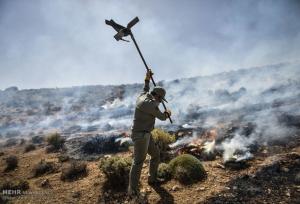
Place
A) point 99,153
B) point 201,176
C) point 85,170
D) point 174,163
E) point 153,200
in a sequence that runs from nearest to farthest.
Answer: point 153,200 < point 201,176 < point 174,163 < point 85,170 < point 99,153

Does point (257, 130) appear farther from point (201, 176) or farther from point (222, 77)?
point (222, 77)

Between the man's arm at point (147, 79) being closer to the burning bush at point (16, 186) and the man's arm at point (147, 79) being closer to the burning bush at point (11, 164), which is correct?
the burning bush at point (16, 186)

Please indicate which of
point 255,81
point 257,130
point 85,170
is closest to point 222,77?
point 255,81

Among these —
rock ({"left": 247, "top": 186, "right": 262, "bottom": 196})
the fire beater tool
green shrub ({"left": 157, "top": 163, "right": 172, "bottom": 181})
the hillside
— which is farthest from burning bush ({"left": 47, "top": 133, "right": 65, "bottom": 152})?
rock ({"left": 247, "top": 186, "right": 262, "bottom": 196})

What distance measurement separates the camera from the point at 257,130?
895 cm

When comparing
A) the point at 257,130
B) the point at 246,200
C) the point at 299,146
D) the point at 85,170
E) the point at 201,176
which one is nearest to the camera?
the point at 246,200

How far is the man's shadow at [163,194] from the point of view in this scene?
16.1 feet

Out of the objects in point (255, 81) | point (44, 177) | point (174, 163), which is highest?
point (255, 81)

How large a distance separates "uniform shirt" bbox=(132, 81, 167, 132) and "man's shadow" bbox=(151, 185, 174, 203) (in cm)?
140

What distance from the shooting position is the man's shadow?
4.91 m

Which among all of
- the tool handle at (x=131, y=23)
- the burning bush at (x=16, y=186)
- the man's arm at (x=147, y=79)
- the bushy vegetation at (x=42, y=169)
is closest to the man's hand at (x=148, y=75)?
the man's arm at (x=147, y=79)

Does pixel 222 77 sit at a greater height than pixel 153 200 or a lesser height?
greater

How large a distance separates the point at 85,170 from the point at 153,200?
10.4 feet

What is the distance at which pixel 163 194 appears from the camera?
5195 millimetres
